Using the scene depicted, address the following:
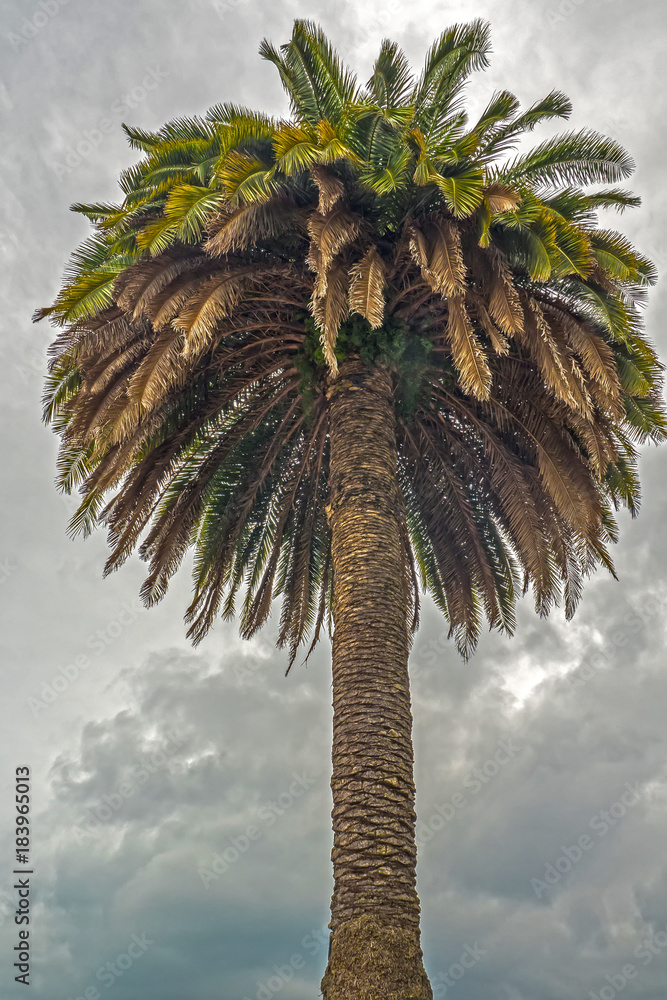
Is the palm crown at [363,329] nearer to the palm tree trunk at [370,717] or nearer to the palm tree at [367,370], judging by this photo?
the palm tree at [367,370]

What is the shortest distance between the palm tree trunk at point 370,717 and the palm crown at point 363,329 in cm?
102

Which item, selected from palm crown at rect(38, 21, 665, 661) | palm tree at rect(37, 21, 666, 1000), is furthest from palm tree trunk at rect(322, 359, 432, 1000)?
palm crown at rect(38, 21, 665, 661)

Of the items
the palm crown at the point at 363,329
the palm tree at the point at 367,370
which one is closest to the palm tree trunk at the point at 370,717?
the palm tree at the point at 367,370

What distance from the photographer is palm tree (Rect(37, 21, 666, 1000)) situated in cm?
804

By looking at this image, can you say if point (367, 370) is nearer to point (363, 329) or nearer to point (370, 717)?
point (363, 329)

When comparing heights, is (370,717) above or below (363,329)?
below

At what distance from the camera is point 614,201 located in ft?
33.3

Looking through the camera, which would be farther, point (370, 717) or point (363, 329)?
point (363, 329)

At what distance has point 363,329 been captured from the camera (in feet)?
31.7

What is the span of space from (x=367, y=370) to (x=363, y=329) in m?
0.51

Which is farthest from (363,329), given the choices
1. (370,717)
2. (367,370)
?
(370,717)

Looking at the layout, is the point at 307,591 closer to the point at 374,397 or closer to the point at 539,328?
the point at 374,397

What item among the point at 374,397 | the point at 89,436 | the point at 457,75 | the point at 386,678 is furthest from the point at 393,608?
the point at 457,75

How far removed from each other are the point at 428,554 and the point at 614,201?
6.40 meters
